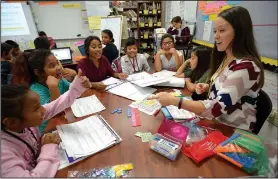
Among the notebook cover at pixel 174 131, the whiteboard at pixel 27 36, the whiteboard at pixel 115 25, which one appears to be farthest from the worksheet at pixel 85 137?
the whiteboard at pixel 27 36

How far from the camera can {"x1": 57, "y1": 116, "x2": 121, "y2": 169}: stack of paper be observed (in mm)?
686

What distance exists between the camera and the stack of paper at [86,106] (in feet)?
3.38

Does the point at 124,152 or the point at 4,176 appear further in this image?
the point at 124,152

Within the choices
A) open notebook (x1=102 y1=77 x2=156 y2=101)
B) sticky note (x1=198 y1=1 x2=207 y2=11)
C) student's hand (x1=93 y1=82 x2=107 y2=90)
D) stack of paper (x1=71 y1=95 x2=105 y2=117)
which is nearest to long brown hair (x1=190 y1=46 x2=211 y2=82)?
open notebook (x1=102 y1=77 x2=156 y2=101)

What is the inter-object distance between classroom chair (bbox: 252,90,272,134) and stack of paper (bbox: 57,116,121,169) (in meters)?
0.75

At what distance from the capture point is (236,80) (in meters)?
0.79

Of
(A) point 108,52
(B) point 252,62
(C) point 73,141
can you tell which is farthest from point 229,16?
(A) point 108,52

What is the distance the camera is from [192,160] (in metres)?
0.66

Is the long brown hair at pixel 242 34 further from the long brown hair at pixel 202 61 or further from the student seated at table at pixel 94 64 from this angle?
the student seated at table at pixel 94 64

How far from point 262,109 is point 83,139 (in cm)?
93

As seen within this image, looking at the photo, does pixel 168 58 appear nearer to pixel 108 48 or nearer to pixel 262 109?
pixel 108 48

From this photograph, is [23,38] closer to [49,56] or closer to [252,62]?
[49,56]

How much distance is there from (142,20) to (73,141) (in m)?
5.23

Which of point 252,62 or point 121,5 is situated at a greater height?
point 121,5
